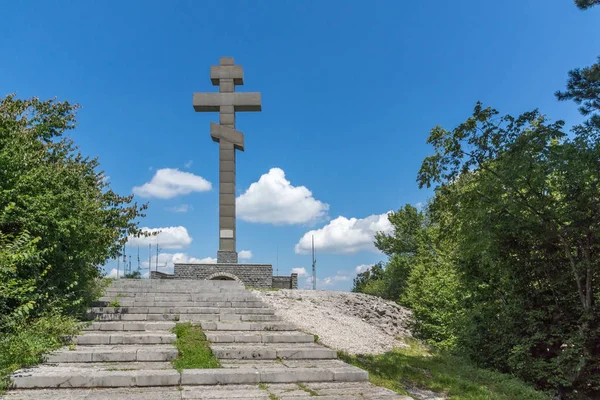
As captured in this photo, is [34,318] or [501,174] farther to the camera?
[501,174]

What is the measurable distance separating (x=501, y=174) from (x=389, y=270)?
23.5 meters

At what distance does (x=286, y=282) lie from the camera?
67.2 feet

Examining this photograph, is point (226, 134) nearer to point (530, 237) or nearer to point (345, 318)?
point (345, 318)

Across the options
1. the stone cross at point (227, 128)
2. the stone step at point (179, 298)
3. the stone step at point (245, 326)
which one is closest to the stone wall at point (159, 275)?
the stone cross at point (227, 128)

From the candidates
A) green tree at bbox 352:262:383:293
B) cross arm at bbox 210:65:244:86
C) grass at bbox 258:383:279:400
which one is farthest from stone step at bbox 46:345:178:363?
green tree at bbox 352:262:383:293

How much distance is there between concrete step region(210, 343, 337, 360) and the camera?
21.9 ft

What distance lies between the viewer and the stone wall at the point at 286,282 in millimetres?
20359

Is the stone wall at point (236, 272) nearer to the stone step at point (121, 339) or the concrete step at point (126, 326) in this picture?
the concrete step at point (126, 326)

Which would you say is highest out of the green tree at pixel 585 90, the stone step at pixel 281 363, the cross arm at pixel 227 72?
the cross arm at pixel 227 72

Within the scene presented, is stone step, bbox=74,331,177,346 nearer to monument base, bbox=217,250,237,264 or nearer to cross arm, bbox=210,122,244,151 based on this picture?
monument base, bbox=217,250,237,264

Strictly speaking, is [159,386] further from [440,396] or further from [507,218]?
[507,218]

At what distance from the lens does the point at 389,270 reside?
31.7 meters

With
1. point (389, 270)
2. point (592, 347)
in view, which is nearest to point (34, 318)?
point (592, 347)

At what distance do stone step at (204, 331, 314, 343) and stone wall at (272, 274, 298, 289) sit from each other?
38.8ft
